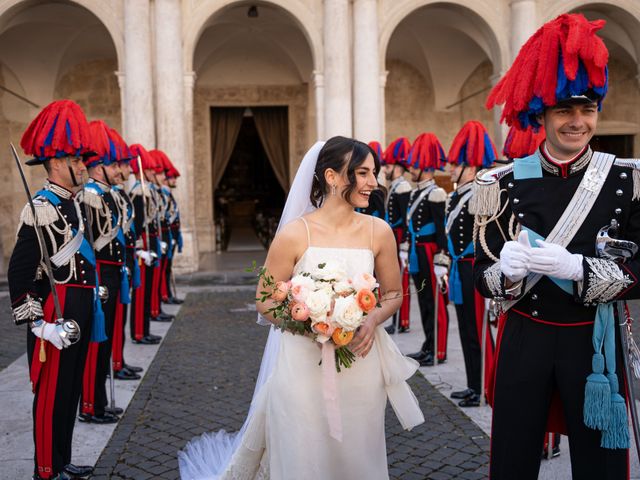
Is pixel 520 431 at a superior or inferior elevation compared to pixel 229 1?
inferior

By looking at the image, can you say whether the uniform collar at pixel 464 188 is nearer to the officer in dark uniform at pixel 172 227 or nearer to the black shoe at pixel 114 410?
the black shoe at pixel 114 410

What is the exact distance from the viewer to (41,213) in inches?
136

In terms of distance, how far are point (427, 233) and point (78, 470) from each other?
394 centimetres

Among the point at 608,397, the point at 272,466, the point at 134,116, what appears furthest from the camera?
the point at 134,116

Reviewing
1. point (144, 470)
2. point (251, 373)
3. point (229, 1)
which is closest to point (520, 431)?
point (144, 470)

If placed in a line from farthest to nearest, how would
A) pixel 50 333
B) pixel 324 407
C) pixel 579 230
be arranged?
pixel 50 333 → pixel 324 407 → pixel 579 230

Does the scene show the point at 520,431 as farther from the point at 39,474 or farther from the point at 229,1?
the point at 229,1

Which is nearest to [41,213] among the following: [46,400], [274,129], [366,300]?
[46,400]

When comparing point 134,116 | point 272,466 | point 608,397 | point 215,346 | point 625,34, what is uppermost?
point 625,34

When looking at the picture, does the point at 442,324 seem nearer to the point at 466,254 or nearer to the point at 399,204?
the point at 466,254

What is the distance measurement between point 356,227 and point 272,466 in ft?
3.35

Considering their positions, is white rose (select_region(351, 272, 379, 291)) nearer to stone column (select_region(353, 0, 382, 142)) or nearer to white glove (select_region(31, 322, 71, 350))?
white glove (select_region(31, 322, 71, 350))

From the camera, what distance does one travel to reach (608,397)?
7.14 ft

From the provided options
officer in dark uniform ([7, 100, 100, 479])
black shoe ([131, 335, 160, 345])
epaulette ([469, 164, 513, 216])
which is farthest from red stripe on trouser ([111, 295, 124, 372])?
epaulette ([469, 164, 513, 216])
